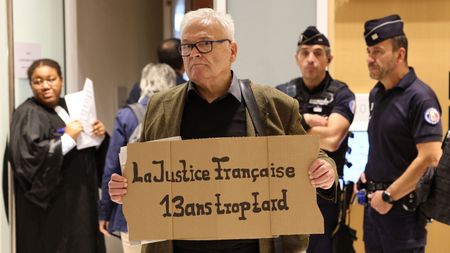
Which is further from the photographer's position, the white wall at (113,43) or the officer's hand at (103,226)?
the white wall at (113,43)

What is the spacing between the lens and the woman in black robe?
140 inches

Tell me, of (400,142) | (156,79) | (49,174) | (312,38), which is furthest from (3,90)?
(400,142)

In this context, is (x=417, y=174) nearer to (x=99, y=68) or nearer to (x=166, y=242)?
(x=166, y=242)

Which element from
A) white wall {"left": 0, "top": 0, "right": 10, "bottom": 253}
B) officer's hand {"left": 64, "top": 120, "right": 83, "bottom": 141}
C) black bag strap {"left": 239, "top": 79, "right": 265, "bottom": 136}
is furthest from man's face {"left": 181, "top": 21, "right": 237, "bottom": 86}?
white wall {"left": 0, "top": 0, "right": 10, "bottom": 253}

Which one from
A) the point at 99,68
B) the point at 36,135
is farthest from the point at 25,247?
the point at 99,68

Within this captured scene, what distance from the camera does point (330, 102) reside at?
10.2 feet

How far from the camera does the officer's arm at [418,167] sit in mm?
2725

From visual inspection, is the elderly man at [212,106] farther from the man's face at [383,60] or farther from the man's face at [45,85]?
the man's face at [45,85]

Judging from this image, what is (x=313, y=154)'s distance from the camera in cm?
166

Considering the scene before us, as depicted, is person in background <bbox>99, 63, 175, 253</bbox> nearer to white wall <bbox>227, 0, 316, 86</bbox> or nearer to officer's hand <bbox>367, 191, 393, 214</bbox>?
white wall <bbox>227, 0, 316, 86</bbox>

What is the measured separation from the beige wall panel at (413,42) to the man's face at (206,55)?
205 centimetres

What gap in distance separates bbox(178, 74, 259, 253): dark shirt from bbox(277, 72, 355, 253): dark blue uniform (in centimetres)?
126

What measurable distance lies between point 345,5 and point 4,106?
219 centimetres

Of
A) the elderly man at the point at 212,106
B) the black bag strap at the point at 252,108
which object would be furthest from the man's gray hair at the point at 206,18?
the black bag strap at the point at 252,108
